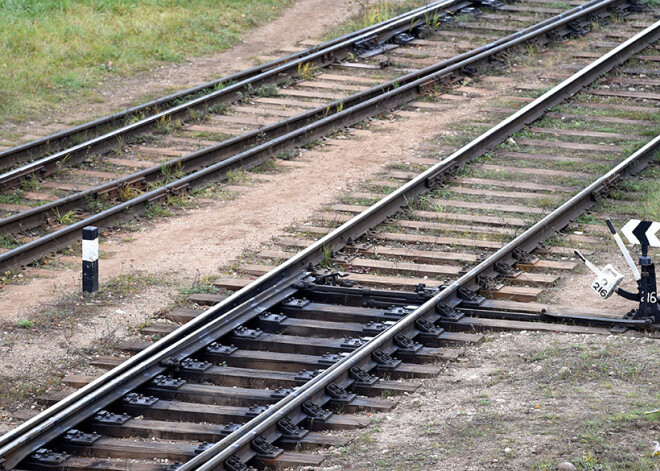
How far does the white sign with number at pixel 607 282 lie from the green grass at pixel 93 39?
32.6 feet

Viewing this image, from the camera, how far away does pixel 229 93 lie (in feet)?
57.2

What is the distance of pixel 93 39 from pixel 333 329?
38.6 feet

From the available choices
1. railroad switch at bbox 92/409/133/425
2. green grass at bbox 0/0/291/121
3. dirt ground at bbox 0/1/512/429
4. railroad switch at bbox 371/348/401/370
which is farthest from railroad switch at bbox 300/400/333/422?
green grass at bbox 0/0/291/121

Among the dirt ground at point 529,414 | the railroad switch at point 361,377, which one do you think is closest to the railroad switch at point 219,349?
the railroad switch at point 361,377

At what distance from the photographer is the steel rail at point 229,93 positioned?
14547mm

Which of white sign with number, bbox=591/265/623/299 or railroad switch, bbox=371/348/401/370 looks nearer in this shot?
railroad switch, bbox=371/348/401/370

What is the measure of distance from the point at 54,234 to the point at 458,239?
420 cm

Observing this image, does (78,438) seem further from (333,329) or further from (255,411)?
(333,329)

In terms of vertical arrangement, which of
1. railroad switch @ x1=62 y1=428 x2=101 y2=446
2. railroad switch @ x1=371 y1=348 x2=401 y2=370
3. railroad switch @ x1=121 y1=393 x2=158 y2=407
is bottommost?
railroad switch @ x1=62 y1=428 x2=101 y2=446

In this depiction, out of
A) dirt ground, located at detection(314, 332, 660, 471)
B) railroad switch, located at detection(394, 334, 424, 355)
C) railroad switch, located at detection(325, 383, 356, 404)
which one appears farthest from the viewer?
railroad switch, located at detection(394, 334, 424, 355)

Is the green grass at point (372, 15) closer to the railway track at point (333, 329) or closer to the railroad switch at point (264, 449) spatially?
the railway track at point (333, 329)

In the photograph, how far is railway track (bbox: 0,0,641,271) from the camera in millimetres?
13102

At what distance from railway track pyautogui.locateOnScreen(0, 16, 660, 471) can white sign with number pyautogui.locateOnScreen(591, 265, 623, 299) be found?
0.32m

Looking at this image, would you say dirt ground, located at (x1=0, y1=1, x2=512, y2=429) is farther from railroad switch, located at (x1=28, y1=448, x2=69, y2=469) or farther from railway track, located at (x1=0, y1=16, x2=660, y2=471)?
railroad switch, located at (x1=28, y1=448, x2=69, y2=469)
